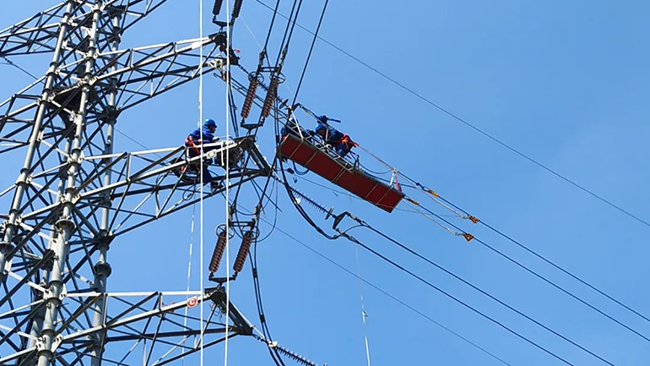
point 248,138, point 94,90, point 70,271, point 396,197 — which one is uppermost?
point 94,90

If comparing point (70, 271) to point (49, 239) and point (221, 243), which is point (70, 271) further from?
point (221, 243)

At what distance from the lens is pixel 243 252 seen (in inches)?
733

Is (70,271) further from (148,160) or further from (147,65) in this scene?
(147,65)

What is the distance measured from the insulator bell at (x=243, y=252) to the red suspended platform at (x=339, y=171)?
2.11 m

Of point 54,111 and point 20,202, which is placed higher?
point 54,111

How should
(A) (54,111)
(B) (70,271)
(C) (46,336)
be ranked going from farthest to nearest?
(A) (54,111) → (B) (70,271) → (C) (46,336)

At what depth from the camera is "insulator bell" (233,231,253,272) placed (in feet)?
60.8

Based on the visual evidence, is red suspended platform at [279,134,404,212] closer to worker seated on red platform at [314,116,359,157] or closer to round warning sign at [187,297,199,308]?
worker seated on red platform at [314,116,359,157]

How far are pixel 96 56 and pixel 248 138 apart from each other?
5.85 m

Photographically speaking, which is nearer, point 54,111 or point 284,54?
point 284,54

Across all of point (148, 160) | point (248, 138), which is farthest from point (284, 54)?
point (148, 160)

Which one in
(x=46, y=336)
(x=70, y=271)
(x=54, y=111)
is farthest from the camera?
(x=54, y=111)

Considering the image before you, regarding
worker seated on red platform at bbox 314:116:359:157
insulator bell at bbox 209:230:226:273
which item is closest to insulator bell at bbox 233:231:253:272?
insulator bell at bbox 209:230:226:273

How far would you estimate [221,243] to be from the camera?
18.5 meters
